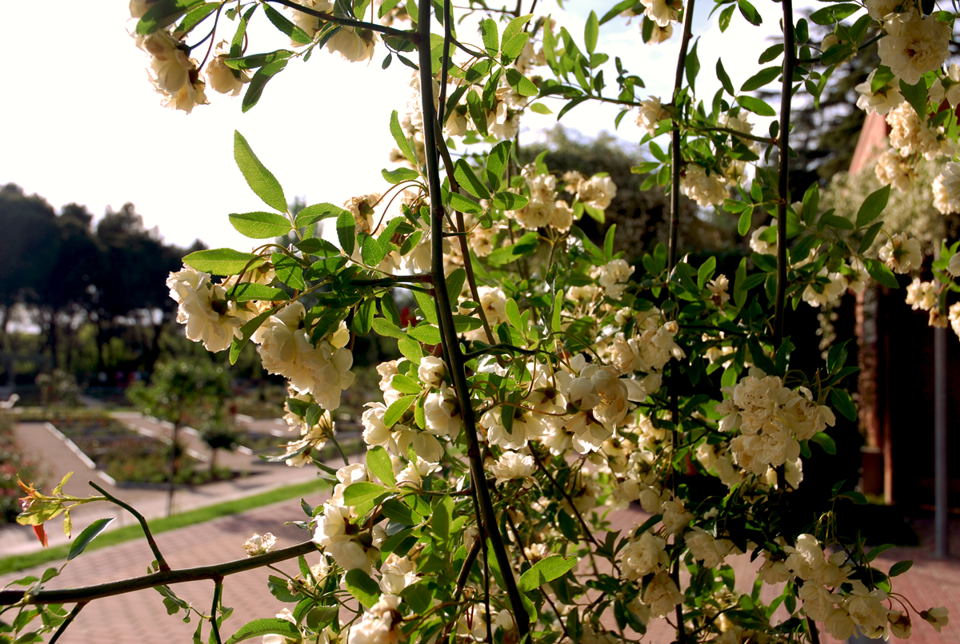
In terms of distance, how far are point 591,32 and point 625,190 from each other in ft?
35.5

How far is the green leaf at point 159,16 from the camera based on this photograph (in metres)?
0.65

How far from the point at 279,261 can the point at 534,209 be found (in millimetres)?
797

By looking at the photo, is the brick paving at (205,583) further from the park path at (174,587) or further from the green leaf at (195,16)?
the green leaf at (195,16)

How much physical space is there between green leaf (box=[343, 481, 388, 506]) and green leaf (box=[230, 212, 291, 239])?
0.96 ft

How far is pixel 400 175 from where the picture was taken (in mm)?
988

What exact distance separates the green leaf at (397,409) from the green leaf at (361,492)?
0.08 meters

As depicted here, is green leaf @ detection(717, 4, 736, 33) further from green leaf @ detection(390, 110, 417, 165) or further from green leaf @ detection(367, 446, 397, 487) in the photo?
green leaf @ detection(367, 446, 397, 487)

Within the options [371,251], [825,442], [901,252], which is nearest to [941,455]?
[901,252]

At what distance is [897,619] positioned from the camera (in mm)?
1020

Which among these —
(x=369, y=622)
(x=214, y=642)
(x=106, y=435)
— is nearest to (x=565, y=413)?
(x=369, y=622)

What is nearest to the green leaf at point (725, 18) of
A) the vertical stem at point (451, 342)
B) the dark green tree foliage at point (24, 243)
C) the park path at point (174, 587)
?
the vertical stem at point (451, 342)

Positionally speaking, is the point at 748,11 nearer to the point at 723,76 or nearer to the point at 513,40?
the point at 723,76

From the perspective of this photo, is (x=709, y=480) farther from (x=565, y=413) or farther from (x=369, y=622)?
(x=369, y=622)

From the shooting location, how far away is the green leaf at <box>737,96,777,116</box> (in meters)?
1.32
